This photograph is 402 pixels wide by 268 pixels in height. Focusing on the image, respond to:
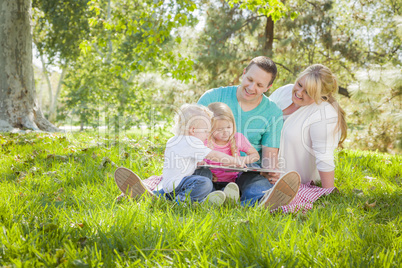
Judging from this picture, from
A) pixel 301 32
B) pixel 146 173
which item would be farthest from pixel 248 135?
pixel 301 32

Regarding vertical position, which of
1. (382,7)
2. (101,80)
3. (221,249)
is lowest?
(221,249)

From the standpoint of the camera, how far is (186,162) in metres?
2.54

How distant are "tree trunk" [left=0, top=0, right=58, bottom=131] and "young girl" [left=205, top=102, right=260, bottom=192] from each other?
461 cm

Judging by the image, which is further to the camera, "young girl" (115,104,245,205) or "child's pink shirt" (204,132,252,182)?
"child's pink shirt" (204,132,252,182)

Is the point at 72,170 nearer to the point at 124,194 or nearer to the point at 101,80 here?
the point at 124,194

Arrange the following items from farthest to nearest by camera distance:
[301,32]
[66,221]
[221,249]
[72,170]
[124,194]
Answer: [301,32] → [72,170] → [124,194] → [66,221] → [221,249]

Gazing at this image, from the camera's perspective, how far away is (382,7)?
12.4 m

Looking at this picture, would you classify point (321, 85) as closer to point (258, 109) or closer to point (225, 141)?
point (258, 109)

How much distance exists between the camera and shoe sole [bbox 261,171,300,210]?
7.31 ft

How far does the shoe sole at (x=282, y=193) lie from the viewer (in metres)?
2.23

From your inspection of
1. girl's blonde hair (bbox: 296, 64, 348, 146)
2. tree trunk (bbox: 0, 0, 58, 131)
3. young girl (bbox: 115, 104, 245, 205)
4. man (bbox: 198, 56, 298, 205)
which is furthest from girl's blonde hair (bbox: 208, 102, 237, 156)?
tree trunk (bbox: 0, 0, 58, 131)

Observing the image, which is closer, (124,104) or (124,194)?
(124,194)

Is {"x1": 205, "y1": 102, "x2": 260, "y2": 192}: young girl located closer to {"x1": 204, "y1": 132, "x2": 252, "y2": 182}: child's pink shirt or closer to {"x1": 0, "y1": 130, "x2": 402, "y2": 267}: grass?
{"x1": 204, "y1": 132, "x2": 252, "y2": 182}: child's pink shirt

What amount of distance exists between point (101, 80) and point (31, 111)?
809cm
